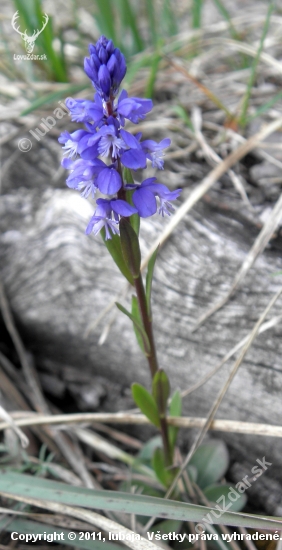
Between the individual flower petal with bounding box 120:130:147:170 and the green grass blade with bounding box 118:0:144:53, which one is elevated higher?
the green grass blade with bounding box 118:0:144:53

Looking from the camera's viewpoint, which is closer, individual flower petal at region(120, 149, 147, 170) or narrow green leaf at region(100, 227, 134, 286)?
individual flower petal at region(120, 149, 147, 170)

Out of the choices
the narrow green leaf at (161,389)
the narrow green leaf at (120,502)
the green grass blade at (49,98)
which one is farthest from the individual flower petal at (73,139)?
the green grass blade at (49,98)

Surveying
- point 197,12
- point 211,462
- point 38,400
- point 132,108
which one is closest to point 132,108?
point 132,108

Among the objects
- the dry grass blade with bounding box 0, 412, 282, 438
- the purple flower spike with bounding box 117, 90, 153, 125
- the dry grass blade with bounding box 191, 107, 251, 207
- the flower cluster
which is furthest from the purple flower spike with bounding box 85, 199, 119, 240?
the dry grass blade with bounding box 191, 107, 251, 207

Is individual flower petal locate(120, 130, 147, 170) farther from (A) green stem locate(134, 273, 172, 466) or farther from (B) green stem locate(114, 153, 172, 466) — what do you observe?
(A) green stem locate(134, 273, 172, 466)

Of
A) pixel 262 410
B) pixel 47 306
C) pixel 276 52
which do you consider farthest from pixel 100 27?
pixel 262 410

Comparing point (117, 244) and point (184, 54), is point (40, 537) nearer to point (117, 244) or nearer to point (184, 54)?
point (117, 244)

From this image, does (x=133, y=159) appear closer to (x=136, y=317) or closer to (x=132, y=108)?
(x=132, y=108)
